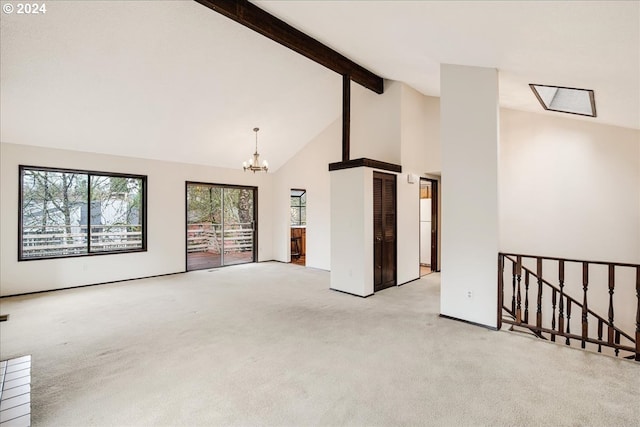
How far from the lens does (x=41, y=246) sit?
17.6 ft

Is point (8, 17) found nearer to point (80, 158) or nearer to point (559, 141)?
point (80, 158)

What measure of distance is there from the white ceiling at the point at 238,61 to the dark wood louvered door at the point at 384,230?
1839 millimetres

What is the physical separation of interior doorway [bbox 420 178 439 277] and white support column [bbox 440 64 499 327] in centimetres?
297

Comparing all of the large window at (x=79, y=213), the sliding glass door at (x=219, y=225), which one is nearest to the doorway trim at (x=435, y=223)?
the sliding glass door at (x=219, y=225)

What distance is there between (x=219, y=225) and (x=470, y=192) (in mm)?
5850

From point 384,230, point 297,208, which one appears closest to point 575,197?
point 384,230

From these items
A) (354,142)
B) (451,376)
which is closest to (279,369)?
(451,376)

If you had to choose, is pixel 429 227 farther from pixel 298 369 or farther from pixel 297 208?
pixel 298 369

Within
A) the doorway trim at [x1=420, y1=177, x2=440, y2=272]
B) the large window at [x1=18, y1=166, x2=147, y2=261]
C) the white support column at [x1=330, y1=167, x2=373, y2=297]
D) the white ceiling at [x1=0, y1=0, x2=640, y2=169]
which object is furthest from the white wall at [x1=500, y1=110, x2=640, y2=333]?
the large window at [x1=18, y1=166, x2=147, y2=261]

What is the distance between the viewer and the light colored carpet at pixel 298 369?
2096 mm

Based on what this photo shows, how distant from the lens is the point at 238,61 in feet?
15.5

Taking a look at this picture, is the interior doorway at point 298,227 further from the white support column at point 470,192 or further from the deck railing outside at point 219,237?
the white support column at point 470,192

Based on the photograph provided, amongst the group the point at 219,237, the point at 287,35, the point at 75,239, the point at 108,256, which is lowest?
the point at 108,256

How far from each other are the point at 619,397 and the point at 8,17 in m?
6.41
